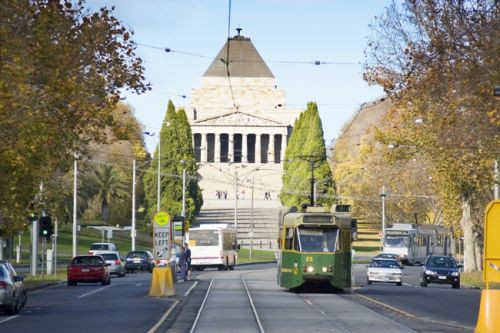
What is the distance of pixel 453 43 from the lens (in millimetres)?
41000

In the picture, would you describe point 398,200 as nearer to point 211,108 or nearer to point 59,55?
point 211,108

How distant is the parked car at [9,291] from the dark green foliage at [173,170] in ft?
258

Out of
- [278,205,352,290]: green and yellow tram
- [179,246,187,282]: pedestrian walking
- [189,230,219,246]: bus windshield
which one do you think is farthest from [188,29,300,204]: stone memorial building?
[278,205,352,290]: green and yellow tram

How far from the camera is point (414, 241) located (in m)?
95.9

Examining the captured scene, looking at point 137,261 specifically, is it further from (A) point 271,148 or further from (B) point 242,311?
(A) point 271,148

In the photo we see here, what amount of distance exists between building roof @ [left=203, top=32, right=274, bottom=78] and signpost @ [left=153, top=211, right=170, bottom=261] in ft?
406

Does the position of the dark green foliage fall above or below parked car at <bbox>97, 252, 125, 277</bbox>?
above

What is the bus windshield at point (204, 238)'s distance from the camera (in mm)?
74500

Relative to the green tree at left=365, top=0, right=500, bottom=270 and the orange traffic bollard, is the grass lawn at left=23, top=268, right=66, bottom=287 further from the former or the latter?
the orange traffic bollard

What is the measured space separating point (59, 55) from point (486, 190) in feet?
139

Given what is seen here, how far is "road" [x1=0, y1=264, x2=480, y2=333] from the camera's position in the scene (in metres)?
26.8

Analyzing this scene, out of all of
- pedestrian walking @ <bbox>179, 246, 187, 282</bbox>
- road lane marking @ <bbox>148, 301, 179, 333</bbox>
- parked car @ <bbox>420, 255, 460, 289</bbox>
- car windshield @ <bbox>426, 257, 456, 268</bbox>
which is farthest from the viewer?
car windshield @ <bbox>426, 257, 456, 268</bbox>

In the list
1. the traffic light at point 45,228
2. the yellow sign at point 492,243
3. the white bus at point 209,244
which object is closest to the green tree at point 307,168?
the white bus at point 209,244

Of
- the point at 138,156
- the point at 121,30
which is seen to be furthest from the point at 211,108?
the point at 121,30
